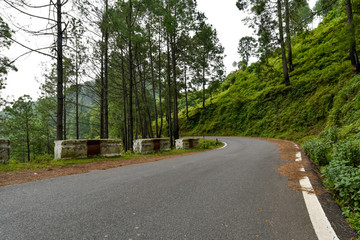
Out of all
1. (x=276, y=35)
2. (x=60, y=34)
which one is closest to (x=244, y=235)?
(x=60, y=34)

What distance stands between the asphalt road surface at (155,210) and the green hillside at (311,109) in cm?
89

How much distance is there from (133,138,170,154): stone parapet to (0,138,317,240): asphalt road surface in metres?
6.78

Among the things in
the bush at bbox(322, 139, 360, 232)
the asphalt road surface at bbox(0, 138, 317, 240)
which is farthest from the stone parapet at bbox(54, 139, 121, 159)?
the bush at bbox(322, 139, 360, 232)

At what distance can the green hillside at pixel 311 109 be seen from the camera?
533 cm

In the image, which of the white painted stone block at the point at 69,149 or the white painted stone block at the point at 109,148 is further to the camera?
the white painted stone block at the point at 109,148

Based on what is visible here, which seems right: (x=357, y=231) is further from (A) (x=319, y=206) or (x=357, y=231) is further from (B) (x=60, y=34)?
(B) (x=60, y=34)

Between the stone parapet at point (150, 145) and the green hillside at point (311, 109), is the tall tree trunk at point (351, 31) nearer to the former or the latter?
the green hillside at point (311, 109)

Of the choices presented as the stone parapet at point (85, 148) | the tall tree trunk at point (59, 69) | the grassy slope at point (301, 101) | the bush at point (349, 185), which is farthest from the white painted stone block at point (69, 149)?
the grassy slope at point (301, 101)

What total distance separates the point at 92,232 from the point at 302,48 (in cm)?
3515

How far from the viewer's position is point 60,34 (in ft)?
28.1

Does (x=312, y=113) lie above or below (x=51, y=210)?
above

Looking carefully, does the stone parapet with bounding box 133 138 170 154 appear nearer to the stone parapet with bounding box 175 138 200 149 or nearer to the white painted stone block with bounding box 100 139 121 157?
the white painted stone block with bounding box 100 139 121 157

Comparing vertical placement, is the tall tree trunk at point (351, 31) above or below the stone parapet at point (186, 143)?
above

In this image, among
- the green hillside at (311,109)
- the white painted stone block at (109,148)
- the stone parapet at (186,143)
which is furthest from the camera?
the stone parapet at (186,143)
